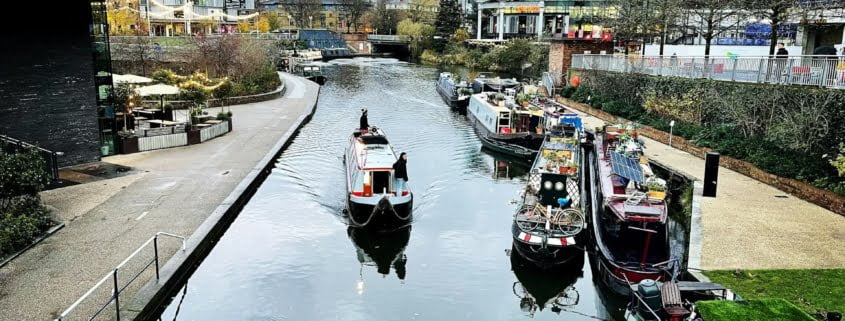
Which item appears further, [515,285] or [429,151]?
[429,151]

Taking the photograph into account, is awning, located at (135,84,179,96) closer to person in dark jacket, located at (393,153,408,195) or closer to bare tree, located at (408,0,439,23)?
person in dark jacket, located at (393,153,408,195)

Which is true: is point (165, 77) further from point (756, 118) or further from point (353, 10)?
point (353, 10)

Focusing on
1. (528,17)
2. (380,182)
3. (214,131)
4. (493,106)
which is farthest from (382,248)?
(528,17)

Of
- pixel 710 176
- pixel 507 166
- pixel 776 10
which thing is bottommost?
pixel 507 166

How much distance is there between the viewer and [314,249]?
1645cm

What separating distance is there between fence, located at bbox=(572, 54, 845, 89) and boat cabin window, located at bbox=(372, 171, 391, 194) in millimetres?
14242

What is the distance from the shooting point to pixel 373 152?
64.5 feet

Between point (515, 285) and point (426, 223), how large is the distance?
4586 mm

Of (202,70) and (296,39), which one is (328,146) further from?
(296,39)

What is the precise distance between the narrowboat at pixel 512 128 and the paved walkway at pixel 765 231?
31.9 feet

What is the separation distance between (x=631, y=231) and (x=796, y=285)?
11.1 feet

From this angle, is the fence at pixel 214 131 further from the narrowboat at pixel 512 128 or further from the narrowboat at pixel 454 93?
the narrowboat at pixel 454 93

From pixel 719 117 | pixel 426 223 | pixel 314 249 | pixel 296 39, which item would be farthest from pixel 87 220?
pixel 296 39

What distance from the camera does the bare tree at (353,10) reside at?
423 ft
